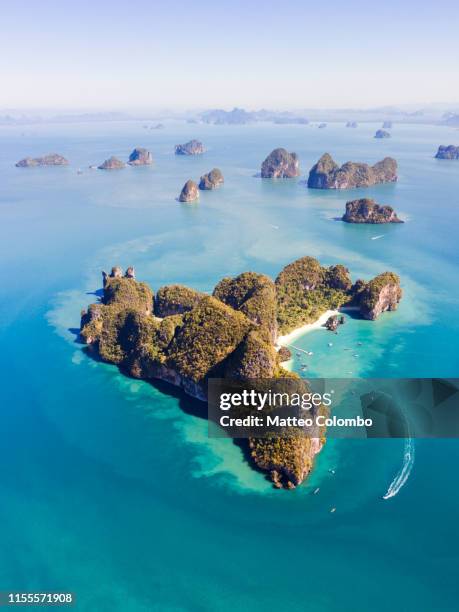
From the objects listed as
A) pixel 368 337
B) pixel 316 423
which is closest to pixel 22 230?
pixel 368 337

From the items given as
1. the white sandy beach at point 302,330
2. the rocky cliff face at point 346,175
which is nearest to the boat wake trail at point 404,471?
the white sandy beach at point 302,330

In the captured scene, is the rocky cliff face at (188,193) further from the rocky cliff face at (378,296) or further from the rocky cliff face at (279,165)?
the rocky cliff face at (378,296)

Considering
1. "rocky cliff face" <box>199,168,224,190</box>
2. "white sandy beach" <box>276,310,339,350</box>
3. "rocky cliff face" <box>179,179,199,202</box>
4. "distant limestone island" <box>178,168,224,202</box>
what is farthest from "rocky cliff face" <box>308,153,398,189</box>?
"white sandy beach" <box>276,310,339,350</box>

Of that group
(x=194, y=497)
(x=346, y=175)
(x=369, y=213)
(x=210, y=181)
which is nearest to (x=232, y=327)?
(x=194, y=497)

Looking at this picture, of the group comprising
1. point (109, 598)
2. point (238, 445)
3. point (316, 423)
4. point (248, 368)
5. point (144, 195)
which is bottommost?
point (109, 598)

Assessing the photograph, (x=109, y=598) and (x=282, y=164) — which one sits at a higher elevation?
(x=282, y=164)

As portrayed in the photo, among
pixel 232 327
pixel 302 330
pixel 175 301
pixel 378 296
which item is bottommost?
pixel 302 330

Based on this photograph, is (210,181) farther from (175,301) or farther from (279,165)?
(175,301)

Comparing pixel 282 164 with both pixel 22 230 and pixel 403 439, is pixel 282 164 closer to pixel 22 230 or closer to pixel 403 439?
pixel 22 230
